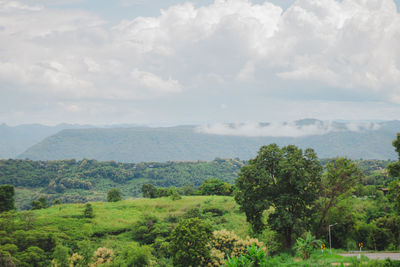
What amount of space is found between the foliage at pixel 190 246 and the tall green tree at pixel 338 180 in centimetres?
1296

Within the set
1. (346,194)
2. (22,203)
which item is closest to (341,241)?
(346,194)

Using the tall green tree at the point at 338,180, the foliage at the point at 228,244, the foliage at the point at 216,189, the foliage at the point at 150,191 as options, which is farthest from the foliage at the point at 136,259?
the foliage at the point at 150,191

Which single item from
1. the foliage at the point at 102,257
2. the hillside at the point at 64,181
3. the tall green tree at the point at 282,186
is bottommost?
the hillside at the point at 64,181

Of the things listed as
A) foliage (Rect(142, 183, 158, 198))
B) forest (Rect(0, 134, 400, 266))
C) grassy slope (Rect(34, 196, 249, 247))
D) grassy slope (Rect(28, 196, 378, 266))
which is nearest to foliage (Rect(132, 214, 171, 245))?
forest (Rect(0, 134, 400, 266))

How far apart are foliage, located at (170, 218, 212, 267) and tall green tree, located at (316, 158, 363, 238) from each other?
1296 cm

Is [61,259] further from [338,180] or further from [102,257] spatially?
[338,180]

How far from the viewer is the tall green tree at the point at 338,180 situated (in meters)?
32.0

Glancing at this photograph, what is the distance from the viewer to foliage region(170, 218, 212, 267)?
25.7m

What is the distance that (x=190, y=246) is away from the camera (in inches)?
1022

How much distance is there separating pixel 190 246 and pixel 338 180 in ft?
54.7

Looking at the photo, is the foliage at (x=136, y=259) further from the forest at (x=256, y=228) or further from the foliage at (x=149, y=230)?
the foliage at (x=149, y=230)

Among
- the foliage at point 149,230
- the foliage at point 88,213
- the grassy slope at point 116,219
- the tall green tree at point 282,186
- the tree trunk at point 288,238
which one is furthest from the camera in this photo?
the foliage at point 88,213

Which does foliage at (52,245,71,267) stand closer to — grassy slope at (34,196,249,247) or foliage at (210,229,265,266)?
grassy slope at (34,196,249,247)

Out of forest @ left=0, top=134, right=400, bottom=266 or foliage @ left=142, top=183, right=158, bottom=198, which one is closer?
forest @ left=0, top=134, right=400, bottom=266
